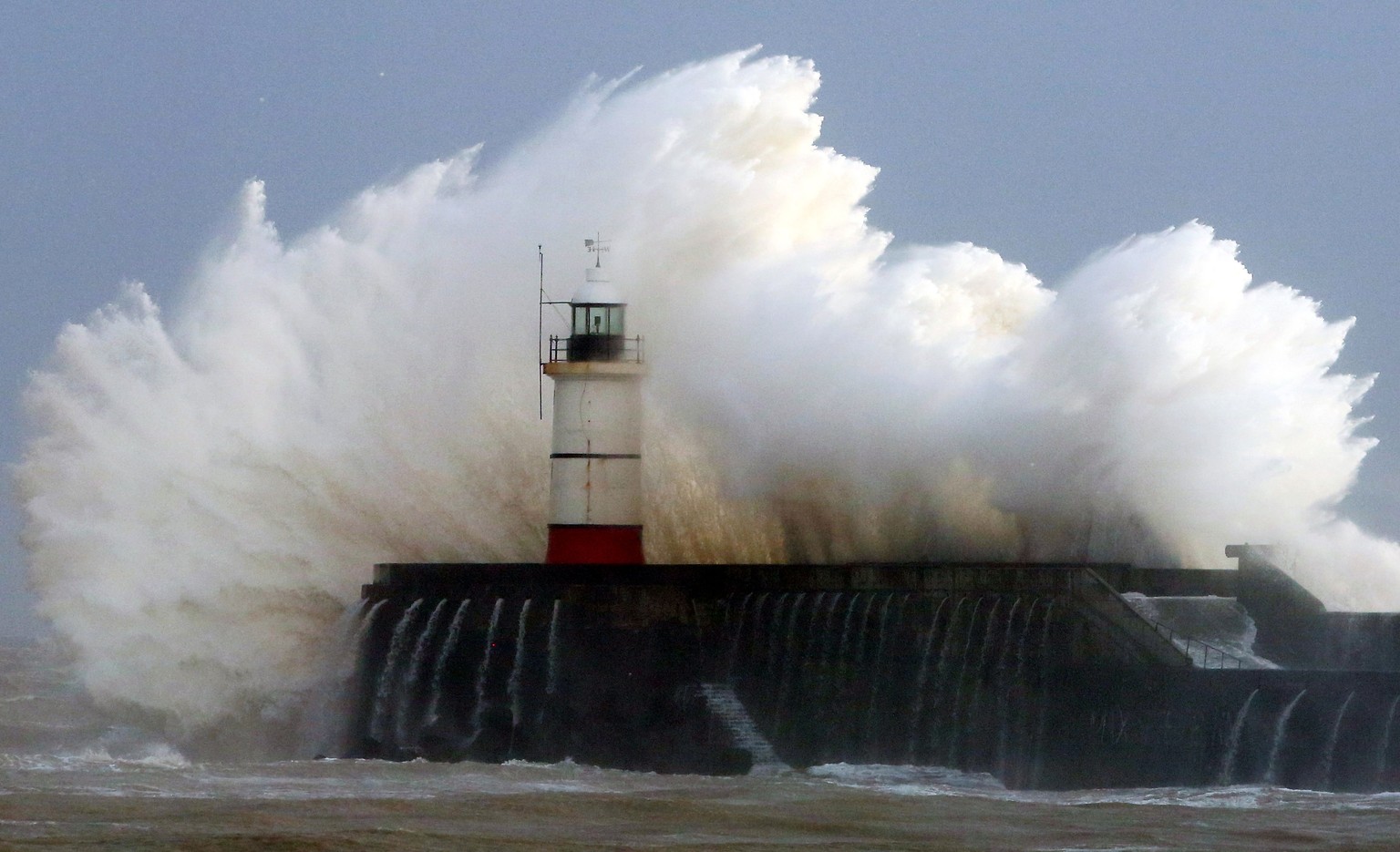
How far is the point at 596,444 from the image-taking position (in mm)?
32344

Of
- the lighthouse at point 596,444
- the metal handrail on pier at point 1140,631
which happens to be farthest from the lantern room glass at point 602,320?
the metal handrail on pier at point 1140,631

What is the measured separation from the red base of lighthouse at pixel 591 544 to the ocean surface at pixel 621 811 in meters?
4.21

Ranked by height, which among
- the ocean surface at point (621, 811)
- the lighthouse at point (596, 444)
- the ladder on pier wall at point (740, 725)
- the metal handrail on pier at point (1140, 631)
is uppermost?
the lighthouse at point (596, 444)

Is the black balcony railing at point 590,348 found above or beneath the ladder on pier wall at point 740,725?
above

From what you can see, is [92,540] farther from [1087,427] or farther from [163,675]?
[1087,427]

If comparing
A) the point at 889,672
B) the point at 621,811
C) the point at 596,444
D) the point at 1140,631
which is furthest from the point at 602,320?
the point at 621,811

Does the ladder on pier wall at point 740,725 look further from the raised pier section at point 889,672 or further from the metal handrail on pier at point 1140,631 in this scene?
the metal handrail on pier at point 1140,631

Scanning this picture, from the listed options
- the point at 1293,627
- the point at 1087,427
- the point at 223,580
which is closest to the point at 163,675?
the point at 223,580

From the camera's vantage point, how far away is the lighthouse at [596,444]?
32281mm

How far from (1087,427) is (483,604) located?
22.7 feet

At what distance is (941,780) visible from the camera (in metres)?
25.9

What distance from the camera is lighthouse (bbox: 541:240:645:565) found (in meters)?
32.3

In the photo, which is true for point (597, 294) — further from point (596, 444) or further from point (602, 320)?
point (596, 444)

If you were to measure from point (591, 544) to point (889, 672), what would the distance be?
6.01 meters
